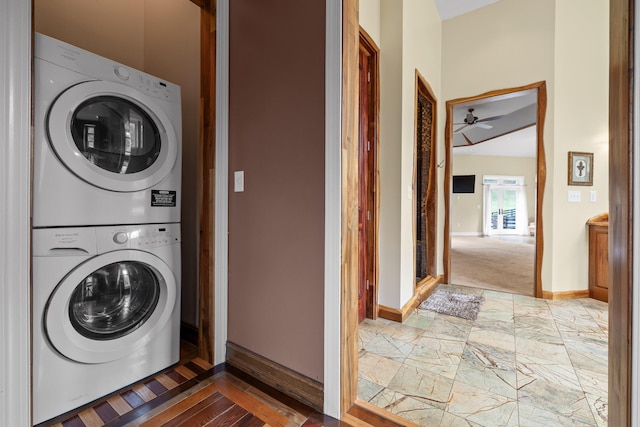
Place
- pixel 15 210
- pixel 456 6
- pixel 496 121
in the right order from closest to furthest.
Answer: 1. pixel 15 210
2. pixel 456 6
3. pixel 496 121

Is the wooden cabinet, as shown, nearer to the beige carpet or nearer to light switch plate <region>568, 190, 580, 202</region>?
light switch plate <region>568, 190, 580, 202</region>

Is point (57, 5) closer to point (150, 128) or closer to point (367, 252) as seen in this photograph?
point (150, 128)

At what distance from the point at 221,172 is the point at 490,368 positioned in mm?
2000

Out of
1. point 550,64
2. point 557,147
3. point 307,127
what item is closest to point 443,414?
point 307,127

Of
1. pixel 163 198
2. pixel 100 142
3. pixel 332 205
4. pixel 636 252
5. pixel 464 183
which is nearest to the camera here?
pixel 636 252

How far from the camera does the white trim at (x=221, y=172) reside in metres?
1.62

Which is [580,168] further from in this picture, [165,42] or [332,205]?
[165,42]

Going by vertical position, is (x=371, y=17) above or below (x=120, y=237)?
above

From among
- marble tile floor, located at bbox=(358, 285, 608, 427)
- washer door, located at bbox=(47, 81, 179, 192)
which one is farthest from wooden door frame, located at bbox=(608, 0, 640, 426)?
washer door, located at bbox=(47, 81, 179, 192)

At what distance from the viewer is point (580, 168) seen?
3.01m

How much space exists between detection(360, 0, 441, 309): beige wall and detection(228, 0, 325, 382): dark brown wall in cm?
118

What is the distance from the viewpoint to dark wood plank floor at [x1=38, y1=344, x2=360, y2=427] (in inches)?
48.0

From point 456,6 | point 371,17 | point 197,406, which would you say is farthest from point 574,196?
point 197,406

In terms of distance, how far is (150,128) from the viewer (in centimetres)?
152
